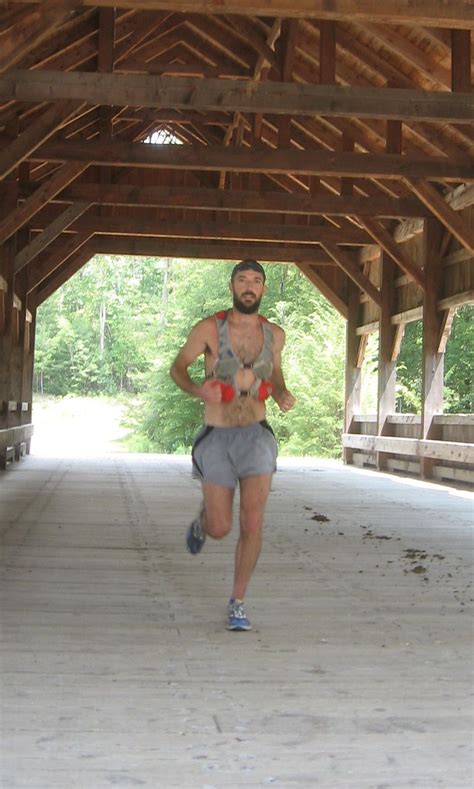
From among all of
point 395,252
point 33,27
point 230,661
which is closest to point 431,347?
point 395,252

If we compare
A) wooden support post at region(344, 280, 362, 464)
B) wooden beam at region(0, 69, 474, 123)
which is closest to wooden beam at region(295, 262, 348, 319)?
wooden support post at region(344, 280, 362, 464)

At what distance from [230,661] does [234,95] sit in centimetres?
596

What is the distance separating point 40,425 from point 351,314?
71.3 ft

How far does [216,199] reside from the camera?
14.0 metres

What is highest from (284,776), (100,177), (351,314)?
(100,177)

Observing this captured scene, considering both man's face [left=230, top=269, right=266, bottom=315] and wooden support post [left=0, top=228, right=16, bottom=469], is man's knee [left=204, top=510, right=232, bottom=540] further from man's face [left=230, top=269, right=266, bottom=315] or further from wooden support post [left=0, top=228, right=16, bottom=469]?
wooden support post [left=0, top=228, right=16, bottom=469]

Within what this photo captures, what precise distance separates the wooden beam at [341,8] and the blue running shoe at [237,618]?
14.5 feet

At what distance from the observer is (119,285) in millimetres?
43500

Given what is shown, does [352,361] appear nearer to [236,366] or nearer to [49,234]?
[49,234]

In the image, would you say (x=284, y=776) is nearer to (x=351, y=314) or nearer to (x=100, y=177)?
(x=100, y=177)

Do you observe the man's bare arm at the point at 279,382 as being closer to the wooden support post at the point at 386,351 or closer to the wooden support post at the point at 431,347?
the wooden support post at the point at 431,347

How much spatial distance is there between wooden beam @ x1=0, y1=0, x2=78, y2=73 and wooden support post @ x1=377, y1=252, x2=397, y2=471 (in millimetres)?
9395

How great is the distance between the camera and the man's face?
4.23m

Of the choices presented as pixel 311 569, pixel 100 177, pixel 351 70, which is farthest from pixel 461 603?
pixel 100 177
